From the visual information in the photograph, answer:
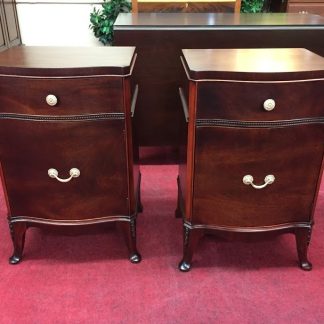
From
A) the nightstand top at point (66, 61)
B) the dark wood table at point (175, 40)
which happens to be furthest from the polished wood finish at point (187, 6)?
the nightstand top at point (66, 61)

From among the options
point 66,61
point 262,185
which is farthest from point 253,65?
point 66,61

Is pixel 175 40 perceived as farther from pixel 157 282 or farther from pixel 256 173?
pixel 157 282

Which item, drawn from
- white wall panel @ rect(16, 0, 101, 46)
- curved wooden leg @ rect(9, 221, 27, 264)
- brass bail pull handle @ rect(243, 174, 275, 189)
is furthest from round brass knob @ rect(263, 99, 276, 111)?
white wall panel @ rect(16, 0, 101, 46)

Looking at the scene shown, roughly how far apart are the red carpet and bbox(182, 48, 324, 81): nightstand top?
67 cm

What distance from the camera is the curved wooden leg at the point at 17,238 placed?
3.95 ft

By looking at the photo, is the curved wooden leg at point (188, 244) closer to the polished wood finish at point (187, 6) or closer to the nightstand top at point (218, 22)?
the nightstand top at point (218, 22)

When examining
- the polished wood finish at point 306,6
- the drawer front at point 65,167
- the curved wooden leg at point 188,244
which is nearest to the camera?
the drawer front at point 65,167

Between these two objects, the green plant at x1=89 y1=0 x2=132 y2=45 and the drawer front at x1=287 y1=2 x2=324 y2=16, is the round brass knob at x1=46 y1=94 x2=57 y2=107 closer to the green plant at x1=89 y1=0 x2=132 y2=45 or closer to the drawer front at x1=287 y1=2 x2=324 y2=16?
the green plant at x1=89 y1=0 x2=132 y2=45

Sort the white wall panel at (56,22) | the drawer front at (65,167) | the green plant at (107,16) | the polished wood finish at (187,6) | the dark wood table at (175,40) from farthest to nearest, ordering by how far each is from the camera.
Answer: the white wall panel at (56,22) < the green plant at (107,16) < the polished wood finish at (187,6) < the dark wood table at (175,40) < the drawer front at (65,167)

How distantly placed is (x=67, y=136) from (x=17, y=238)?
0.45 m

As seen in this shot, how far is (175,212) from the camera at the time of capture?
154cm

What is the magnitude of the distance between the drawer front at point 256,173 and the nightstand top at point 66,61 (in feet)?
1.03

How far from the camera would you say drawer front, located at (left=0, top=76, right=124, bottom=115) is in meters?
0.98

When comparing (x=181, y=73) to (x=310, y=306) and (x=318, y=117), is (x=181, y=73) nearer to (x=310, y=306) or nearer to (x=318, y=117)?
(x=318, y=117)
